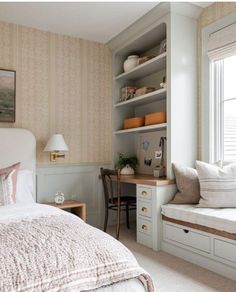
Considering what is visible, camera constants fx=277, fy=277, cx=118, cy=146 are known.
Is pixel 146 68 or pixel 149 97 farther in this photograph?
pixel 146 68

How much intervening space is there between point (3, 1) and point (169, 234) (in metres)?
3.09

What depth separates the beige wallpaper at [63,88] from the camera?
354cm

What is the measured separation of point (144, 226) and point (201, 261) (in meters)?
0.81

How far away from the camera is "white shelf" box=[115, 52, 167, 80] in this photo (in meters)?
3.44

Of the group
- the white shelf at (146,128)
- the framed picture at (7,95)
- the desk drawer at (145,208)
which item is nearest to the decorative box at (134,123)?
the white shelf at (146,128)

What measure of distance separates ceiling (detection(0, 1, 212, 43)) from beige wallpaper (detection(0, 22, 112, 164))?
185mm

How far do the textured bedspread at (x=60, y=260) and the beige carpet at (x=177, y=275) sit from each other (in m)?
0.85

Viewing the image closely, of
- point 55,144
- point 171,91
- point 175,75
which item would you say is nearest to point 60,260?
point 55,144

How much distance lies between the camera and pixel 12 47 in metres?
3.50

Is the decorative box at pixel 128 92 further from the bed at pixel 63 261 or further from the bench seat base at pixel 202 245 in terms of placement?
the bed at pixel 63 261

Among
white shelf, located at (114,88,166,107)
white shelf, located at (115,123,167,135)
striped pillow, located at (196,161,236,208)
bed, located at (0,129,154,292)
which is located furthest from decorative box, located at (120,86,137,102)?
bed, located at (0,129,154,292)

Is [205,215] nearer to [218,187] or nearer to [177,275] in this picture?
[218,187]

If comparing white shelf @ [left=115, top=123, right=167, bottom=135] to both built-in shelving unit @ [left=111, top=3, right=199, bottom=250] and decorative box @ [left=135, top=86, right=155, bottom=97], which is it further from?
decorative box @ [left=135, top=86, right=155, bottom=97]

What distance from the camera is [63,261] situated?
1.39 meters
